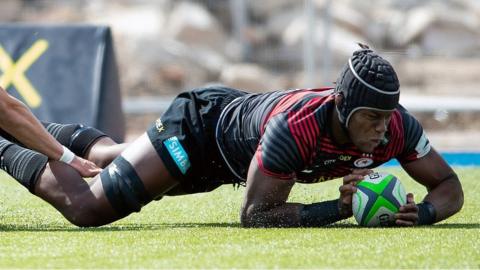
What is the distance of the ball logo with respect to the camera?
730 centimetres

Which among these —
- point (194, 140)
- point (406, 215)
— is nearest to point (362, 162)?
point (406, 215)

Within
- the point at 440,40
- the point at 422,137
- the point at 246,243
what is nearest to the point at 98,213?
the point at 246,243

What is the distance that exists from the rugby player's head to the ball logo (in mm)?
343

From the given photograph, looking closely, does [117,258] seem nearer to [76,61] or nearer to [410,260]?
[410,260]

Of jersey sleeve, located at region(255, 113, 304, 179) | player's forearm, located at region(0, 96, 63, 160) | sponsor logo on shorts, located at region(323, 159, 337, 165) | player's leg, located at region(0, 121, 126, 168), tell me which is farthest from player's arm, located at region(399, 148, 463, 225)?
player's forearm, located at region(0, 96, 63, 160)

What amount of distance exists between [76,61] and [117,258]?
9012mm

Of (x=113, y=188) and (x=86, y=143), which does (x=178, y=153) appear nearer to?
(x=113, y=188)

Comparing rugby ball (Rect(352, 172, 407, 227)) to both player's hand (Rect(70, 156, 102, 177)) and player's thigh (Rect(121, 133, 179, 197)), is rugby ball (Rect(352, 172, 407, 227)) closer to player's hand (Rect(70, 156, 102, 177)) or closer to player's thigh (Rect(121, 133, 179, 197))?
player's thigh (Rect(121, 133, 179, 197))

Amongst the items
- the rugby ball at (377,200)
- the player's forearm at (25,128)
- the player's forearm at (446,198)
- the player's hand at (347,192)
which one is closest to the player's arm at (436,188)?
the player's forearm at (446,198)

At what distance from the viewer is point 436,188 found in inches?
301

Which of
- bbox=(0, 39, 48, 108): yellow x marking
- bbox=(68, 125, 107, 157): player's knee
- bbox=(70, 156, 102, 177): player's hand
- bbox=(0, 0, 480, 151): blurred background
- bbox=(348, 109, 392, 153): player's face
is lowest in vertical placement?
bbox=(0, 0, 480, 151): blurred background

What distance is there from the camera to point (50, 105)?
569 inches

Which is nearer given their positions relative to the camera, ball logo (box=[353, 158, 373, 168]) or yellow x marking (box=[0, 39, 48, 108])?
ball logo (box=[353, 158, 373, 168])

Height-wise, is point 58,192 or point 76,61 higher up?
point 58,192
